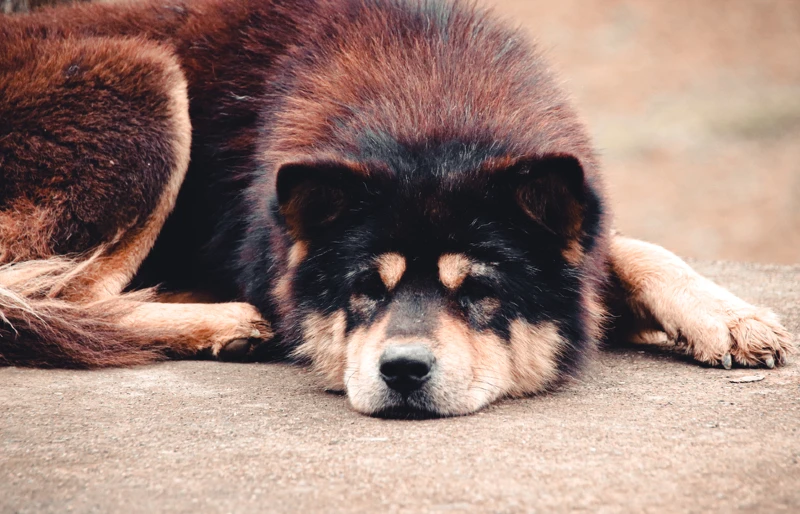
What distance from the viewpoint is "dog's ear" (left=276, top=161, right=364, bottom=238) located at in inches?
138

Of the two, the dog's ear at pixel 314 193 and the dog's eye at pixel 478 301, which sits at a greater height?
the dog's ear at pixel 314 193

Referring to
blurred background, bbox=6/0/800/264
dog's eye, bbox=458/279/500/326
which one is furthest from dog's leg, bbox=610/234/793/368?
blurred background, bbox=6/0/800/264

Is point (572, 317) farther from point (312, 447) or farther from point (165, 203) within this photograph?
point (165, 203)

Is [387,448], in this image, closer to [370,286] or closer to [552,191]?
[370,286]

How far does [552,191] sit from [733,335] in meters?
1.11

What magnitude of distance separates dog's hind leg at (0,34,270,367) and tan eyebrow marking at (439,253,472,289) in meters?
1.30

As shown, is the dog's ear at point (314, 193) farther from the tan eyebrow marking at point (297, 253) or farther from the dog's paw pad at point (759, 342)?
the dog's paw pad at point (759, 342)

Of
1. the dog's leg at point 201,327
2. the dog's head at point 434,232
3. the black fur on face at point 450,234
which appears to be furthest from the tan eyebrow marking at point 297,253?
the dog's leg at point 201,327

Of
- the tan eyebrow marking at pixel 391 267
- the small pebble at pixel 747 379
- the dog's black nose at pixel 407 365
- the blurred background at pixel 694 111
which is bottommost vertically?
the dog's black nose at pixel 407 365

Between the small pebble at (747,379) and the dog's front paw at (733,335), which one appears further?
the dog's front paw at (733,335)

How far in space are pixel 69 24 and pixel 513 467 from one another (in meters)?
3.76

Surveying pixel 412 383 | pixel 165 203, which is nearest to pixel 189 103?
pixel 165 203

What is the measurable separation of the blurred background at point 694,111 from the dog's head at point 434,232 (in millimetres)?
5480

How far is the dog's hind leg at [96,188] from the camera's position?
4211 mm
